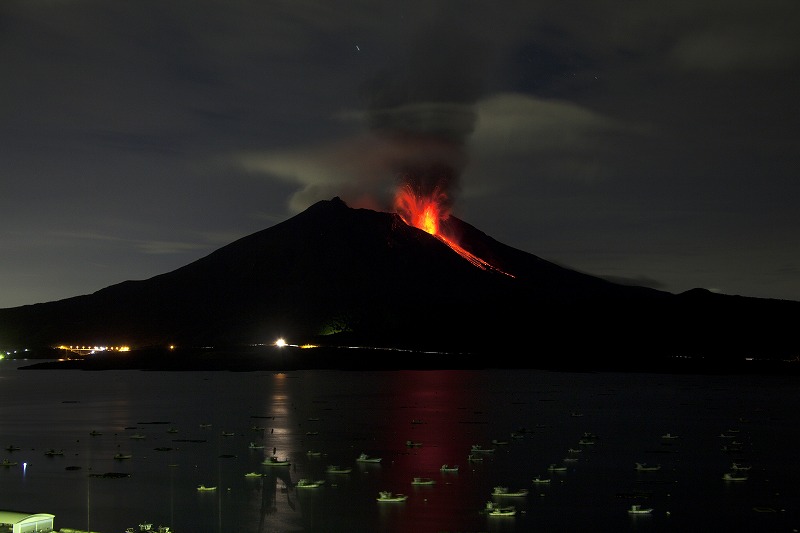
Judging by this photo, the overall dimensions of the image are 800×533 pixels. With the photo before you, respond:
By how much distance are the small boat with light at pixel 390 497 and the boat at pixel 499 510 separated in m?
3.52

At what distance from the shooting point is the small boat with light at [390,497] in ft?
115

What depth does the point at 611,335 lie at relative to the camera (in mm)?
178750

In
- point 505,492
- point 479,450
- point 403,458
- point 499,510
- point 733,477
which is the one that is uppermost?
point 479,450

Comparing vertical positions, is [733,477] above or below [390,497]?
below

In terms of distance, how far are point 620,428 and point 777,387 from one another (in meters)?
52.9

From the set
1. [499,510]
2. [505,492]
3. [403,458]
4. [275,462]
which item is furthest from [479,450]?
[499,510]

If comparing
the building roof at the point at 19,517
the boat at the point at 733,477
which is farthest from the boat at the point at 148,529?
the boat at the point at 733,477

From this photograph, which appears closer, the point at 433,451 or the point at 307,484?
the point at 307,484

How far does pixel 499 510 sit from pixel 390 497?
464 centimetres

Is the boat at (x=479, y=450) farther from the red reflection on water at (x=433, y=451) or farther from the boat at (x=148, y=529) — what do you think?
the boat at (x=148, y=529)

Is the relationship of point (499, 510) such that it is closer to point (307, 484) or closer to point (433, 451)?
point (307, 484)

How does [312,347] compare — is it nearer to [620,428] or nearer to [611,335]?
[611,335]

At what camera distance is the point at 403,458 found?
4631 cm

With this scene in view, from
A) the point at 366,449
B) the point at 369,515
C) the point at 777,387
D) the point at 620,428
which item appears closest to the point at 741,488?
the point at 369,515
